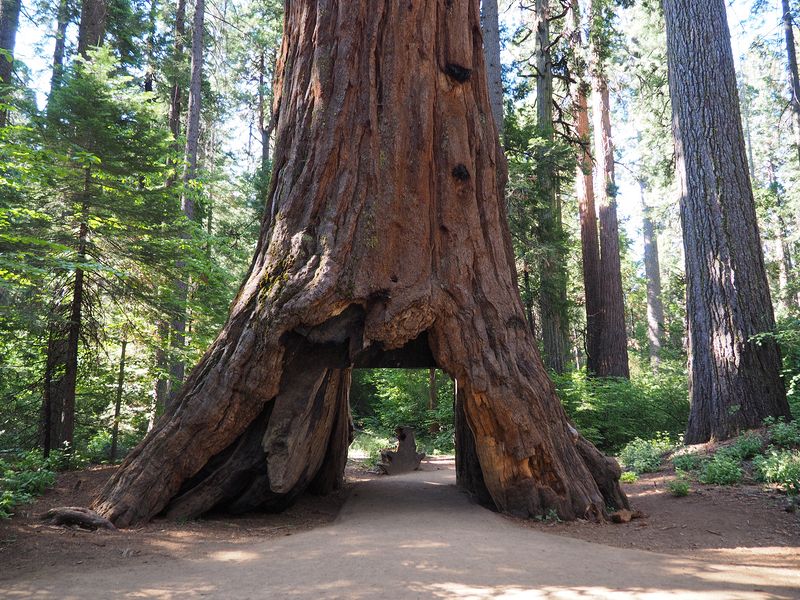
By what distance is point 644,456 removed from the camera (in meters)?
9.90

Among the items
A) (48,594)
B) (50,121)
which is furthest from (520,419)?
(50,121)

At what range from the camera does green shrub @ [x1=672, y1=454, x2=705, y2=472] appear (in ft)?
28.0

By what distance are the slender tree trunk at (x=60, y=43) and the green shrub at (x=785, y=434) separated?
14.3 metres

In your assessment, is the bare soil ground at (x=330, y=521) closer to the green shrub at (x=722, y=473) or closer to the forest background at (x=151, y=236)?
the green shrub at (x=722, y=473)

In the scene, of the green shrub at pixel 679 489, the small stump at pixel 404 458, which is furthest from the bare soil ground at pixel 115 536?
the small stump at pixel 404 458

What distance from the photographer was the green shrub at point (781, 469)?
20.4 feet

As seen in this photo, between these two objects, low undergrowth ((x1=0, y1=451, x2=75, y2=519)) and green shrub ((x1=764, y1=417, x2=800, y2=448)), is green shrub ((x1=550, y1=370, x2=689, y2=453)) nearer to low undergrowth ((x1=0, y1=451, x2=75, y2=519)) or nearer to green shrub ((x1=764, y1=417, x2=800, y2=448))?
green shrub ((x1=764, y1=417, x2=800, y2=448))

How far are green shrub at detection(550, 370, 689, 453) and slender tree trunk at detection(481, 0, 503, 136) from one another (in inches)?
282

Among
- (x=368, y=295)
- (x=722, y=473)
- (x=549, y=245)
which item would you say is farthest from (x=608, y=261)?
(x=368, y=295)

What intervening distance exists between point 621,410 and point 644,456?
4.24 meters

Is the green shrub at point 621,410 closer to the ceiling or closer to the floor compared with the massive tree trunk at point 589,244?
closer to the floor

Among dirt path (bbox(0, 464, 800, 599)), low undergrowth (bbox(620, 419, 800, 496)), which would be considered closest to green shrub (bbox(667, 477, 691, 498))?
low undergrowth (bbox(620, 419, 800, 496))

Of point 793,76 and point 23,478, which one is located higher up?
point 793,76

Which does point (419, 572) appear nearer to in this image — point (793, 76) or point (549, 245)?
point (549, 245)
